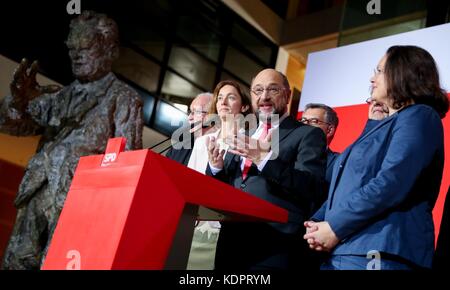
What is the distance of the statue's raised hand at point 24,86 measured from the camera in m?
3.48

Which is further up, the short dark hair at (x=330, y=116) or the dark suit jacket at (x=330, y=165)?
the short dark hair at (x=330, y=116)

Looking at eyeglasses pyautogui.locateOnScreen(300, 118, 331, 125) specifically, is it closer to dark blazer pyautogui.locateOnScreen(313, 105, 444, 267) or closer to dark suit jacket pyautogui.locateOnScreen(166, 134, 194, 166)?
dark suit jacket pyautogui.locateOnScreen(166, 134, 194, 166)

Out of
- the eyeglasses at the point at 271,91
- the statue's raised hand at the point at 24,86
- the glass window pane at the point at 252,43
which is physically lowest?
the eyeglasses at the point at 271,91

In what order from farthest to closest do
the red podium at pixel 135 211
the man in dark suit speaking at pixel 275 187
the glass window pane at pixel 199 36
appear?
1. the glass window pane at pixel 199 36
2. the man in dark suit speaking at pixel 275 187
3. the red podium at pixel 135 211

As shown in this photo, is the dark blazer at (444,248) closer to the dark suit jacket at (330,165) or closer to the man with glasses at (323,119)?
the dark suit jacket at (330,165)

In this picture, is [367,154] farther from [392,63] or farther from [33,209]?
[33,209]

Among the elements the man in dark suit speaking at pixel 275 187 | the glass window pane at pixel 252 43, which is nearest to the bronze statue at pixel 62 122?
the man in dark suit speaking at pixel 275 187

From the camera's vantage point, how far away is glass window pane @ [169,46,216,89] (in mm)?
9875

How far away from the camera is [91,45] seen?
138 inches

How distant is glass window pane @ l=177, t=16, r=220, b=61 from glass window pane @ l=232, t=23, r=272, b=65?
0.48 m

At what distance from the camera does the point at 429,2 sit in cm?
409

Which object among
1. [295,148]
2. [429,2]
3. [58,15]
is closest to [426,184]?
[295,148]

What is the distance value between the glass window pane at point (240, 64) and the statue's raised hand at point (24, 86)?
7.42 metres

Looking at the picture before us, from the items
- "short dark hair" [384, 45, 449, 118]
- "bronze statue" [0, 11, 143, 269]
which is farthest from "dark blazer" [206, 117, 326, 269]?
"bronze statue" [0, 11, 143, 269]
